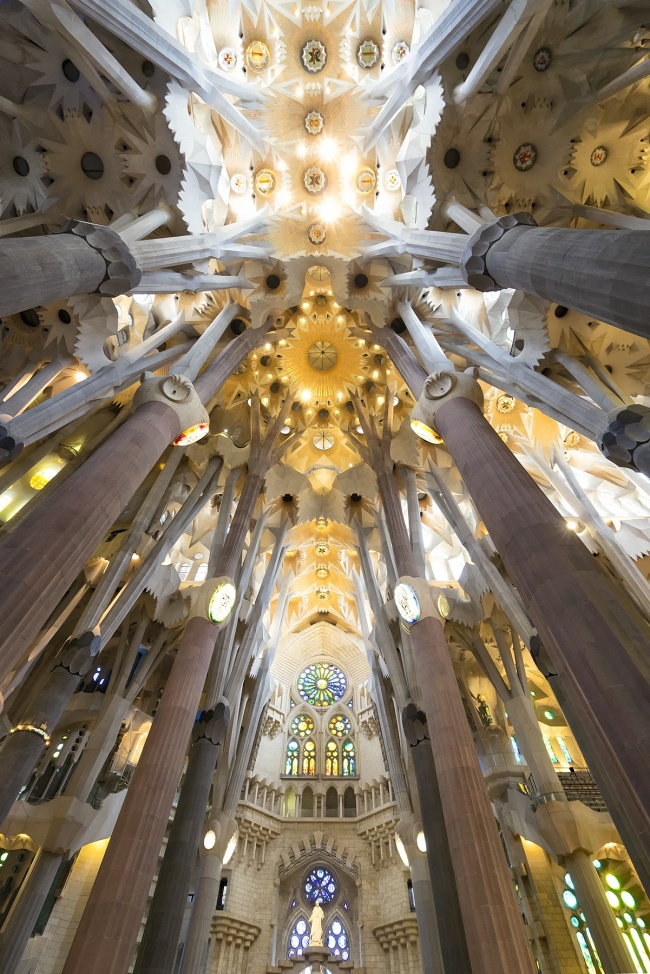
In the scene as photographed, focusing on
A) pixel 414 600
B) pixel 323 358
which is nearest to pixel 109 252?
pixel 414 600

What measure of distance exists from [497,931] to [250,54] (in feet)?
71.1

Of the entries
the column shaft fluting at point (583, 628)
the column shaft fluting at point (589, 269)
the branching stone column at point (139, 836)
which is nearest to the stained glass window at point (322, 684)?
the branching stone column at point (139, 836)

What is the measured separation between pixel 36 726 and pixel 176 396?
696cm

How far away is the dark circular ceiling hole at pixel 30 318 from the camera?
36.7ft

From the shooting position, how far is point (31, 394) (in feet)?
34.3

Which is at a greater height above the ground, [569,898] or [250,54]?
[250,54]

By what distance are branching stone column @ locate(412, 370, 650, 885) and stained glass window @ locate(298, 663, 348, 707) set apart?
19.1 metres

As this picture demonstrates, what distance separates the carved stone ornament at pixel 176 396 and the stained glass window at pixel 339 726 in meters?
19.6

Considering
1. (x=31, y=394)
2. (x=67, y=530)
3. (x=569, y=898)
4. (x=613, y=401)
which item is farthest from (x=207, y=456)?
(x=569, y=898)

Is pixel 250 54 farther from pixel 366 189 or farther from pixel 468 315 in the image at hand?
pixel 468 315

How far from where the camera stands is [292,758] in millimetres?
23016

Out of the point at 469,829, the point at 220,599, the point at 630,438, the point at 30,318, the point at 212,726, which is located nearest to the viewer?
the point at 630,438

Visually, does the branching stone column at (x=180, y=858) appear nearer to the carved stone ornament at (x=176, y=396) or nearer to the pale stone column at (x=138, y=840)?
the pale stone column at (x=138, y=840)

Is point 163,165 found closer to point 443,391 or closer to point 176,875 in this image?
point 443,391
